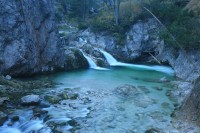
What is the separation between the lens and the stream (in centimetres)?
1272

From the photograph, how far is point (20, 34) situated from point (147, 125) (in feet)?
40.6

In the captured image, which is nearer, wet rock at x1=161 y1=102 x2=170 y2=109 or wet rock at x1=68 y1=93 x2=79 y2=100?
wet rock at x1=161 y1=102 x2=170 y2=109

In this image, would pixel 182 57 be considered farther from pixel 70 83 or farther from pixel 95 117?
pixel 95 117

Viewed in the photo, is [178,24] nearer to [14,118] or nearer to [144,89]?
[144,89]

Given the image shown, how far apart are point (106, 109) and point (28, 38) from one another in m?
9.76

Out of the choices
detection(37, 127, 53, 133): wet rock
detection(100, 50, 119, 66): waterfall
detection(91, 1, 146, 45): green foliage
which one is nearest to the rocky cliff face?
detection(100, 50, 119, 66): waterfall

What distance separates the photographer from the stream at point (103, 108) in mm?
12722

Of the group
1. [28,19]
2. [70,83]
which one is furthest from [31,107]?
[28,19]

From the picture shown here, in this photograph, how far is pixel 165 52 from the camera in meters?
32.2

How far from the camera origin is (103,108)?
1571cm

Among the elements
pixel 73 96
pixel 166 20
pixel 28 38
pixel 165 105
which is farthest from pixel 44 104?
pixel 166 20

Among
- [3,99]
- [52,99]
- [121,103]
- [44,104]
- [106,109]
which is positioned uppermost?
[3,99]

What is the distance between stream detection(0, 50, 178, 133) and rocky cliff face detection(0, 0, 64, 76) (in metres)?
1.98

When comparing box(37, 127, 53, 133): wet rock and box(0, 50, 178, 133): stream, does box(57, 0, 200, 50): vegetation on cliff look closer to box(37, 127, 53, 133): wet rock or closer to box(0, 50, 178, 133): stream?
box(0, 50, 178, 133): stream
